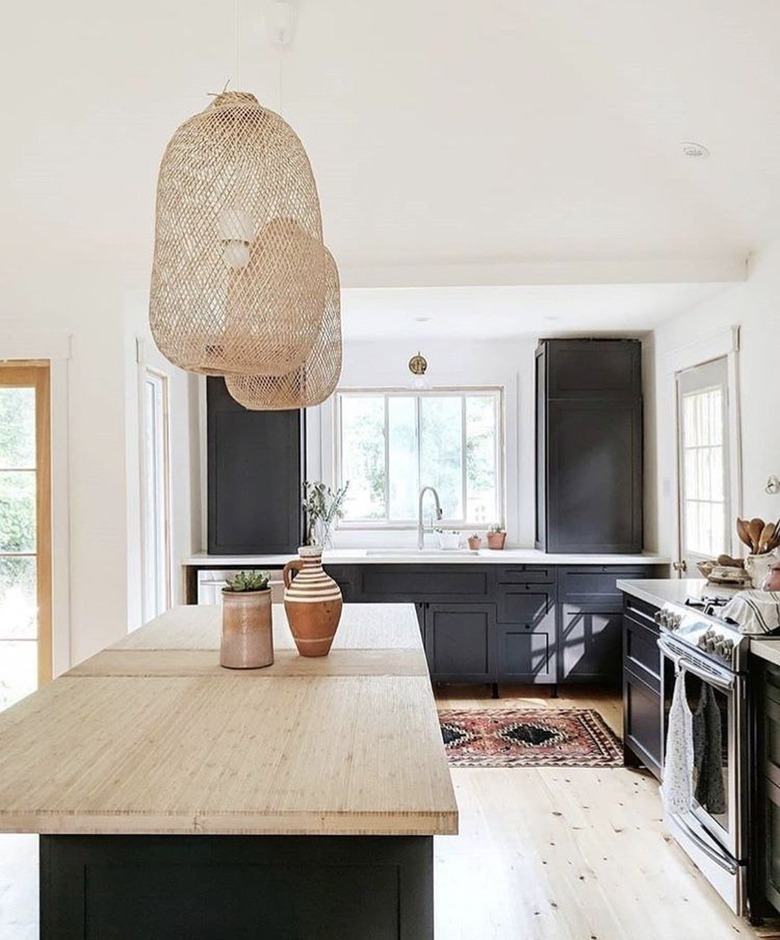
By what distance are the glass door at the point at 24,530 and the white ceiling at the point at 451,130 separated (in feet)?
2.05

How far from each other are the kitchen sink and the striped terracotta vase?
9.32ft

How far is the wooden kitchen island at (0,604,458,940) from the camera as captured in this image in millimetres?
1219

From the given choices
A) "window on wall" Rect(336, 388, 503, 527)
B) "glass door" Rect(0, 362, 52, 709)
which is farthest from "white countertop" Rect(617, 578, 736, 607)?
"glass door" Rect(0, 362, 52, 709)

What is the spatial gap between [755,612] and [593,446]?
2.68m

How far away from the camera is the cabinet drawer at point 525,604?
486 centimetres

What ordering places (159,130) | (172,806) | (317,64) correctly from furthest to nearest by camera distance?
1. (159,130)
2. (317,64)
3. (172,806)

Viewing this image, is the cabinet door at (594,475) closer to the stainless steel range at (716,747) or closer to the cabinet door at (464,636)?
the cabinet door at (464,636)

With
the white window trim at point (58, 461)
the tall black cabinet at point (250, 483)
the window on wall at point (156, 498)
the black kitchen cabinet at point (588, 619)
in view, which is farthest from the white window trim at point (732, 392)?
the white window trim at point (58, 461)

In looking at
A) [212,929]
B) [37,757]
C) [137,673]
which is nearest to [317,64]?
[137,673]

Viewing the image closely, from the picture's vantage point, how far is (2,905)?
8.48ft

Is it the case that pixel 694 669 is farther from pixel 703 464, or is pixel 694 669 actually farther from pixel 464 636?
pixel 464 636

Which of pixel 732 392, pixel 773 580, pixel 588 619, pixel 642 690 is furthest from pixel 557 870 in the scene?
pixel 732 392

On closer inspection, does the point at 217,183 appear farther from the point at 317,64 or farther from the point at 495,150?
the point at 495,150

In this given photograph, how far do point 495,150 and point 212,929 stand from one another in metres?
3.00
